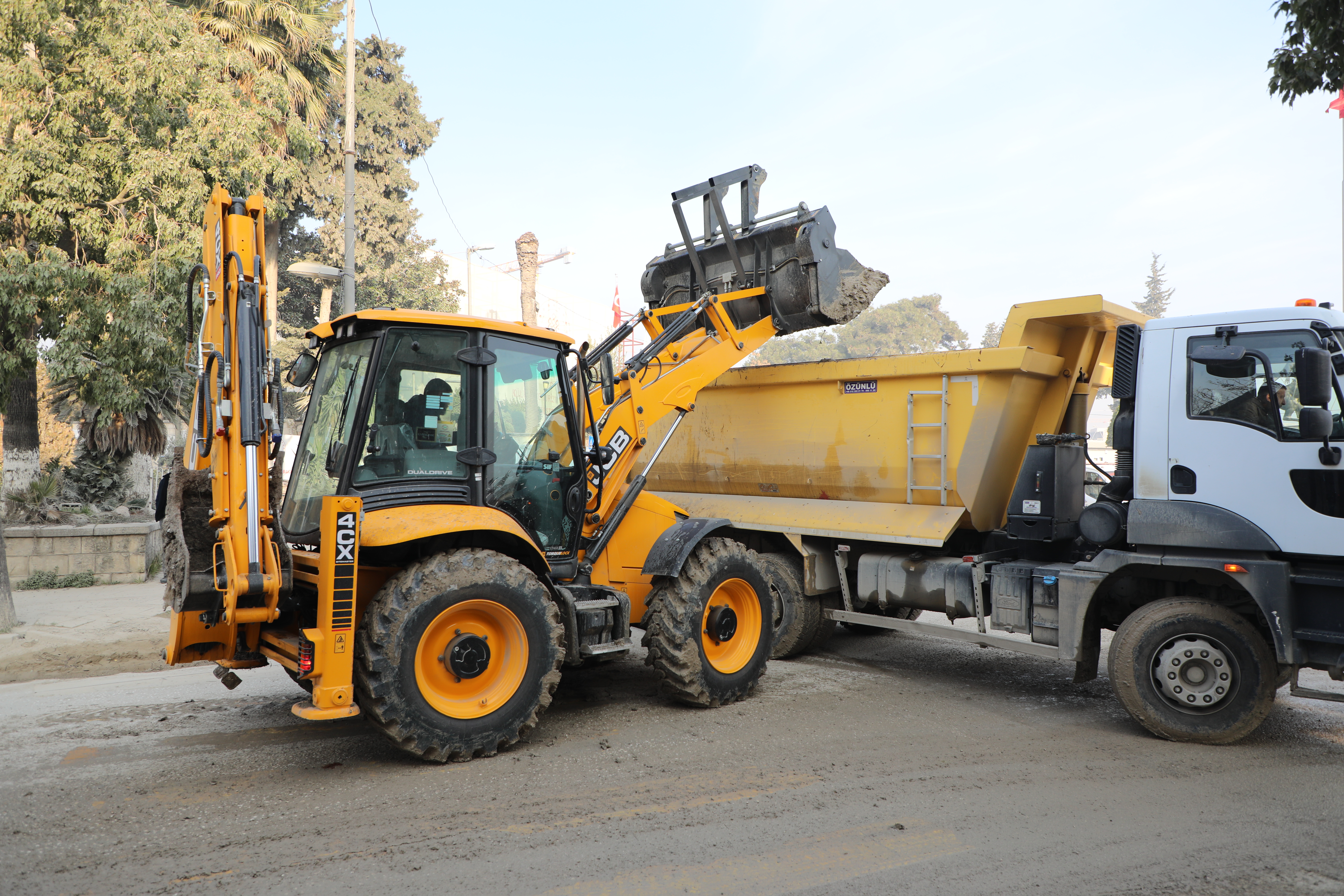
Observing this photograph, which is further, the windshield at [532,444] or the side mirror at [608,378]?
the side mirror at [608,378]

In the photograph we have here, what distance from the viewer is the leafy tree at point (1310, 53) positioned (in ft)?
21.3

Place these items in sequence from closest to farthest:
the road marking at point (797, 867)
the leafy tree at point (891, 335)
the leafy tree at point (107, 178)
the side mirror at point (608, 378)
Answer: the road marking at point (797, 867), the side mirror at point (608, 378), the leafy tree at point (107, 178), the leafy tree at point (891, 335)

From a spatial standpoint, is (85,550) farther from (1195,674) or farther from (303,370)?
(1195,674)

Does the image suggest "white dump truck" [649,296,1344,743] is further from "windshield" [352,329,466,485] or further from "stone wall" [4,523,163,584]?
"stone wall" [4,523,163,584]

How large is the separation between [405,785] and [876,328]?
213 feet

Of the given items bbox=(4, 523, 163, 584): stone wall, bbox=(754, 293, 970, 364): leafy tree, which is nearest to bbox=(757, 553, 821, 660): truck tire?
bbox=(4, 523, 163, 584): stone wall

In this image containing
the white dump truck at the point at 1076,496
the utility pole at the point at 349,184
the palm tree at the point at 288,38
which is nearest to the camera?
the white dump truck at the point at 1076,496

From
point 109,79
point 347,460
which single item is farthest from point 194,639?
point 109,79

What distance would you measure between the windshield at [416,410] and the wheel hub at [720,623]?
2060mm

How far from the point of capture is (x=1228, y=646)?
5070 millimetres

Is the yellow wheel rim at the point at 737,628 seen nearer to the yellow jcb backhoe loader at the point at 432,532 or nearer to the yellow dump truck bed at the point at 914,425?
the yellow jcb backhoe loader at the point at 432,532

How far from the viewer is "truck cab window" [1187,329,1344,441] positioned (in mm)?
4969

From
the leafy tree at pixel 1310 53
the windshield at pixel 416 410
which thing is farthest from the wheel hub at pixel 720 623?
the leafy tree at pixel 1310 53

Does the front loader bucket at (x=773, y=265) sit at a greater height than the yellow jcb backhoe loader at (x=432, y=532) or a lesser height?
greater
